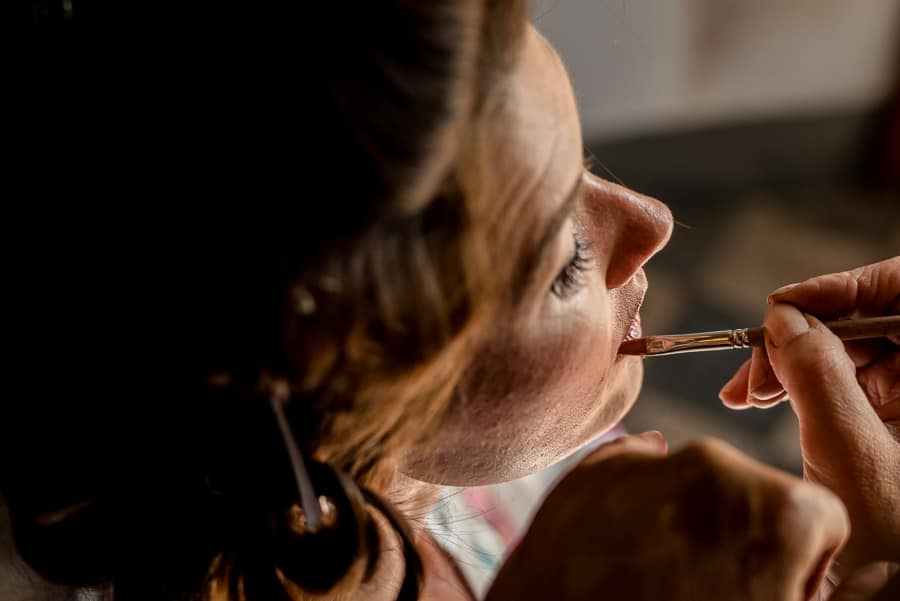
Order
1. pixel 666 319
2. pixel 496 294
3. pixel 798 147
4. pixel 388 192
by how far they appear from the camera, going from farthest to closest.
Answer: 1. pixel 798 147
2. pixel 666 319
3. pixel 496 294
4. pixel 388 192

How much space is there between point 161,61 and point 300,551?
0.33 meters

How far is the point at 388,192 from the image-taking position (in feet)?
1.51

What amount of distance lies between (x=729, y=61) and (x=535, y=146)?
4.97 feet

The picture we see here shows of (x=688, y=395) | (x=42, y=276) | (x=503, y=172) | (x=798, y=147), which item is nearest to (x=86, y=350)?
(x=42, y=276)

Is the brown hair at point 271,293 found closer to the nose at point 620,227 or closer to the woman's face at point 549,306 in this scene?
the woman's face at point 549,306

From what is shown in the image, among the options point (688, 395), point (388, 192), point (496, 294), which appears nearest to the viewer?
point (388, 192)

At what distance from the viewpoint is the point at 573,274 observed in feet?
2.06

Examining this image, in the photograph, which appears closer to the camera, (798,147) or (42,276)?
(42,276)

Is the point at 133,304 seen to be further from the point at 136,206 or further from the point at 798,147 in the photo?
the point at 798,147

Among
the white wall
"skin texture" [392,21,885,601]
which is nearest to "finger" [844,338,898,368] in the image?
"skin texture" [392,21,885,601]

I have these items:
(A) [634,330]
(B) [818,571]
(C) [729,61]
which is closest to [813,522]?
(B) [818,571]

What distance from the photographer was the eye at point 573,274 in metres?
0.62

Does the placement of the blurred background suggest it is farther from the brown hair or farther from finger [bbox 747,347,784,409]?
the brown hair

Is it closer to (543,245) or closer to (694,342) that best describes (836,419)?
(694,342)
